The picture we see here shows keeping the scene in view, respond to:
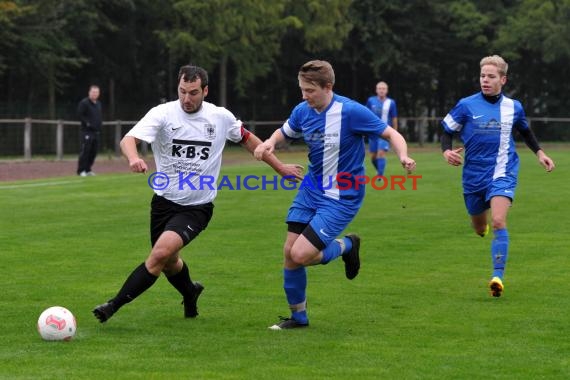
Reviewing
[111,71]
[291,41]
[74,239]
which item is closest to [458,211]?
[74,239]

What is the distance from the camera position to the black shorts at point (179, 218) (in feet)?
26.8

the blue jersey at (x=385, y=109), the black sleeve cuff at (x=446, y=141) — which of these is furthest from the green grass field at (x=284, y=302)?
the blue jersey at (x=385, y=109)

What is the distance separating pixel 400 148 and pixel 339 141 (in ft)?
1.55

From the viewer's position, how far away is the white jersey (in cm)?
833

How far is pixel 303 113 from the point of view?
8.41 meters

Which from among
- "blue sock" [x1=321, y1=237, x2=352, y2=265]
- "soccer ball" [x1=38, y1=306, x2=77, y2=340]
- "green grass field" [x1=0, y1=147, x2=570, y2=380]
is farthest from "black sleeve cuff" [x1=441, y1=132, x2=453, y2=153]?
"soccer ball" [x1=38, y1=306, x2=77, y2=340]

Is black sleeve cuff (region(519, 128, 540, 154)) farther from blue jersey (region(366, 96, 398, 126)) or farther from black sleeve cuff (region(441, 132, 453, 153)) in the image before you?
blue jersey (region(366, 96, 398, 126))

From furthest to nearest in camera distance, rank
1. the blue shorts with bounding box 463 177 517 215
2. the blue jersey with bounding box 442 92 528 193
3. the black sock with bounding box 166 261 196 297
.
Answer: the blue jersey with bounding box 442 92 528 193
the blue shorts with bounding box 463 177 517 215
the black sock with bounding box 166 261 196 297

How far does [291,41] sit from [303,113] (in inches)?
1562

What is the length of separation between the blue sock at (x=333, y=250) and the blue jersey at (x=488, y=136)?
2088 millimetres

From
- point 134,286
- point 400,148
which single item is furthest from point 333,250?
point 134,286

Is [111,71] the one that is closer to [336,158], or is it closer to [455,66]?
[455,66]

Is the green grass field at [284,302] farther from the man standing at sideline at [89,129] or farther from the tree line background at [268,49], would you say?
the tree line background at [268,49]

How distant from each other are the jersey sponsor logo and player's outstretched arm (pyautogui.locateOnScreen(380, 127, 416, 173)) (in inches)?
50.4
